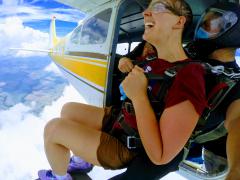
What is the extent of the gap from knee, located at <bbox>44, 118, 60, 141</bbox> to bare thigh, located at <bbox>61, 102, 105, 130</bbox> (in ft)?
0.51

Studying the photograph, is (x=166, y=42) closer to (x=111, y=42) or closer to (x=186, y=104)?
(x=186, y=104)

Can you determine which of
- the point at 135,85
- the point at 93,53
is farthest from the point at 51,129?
the point at 93,53

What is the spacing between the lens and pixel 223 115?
1.23 meters

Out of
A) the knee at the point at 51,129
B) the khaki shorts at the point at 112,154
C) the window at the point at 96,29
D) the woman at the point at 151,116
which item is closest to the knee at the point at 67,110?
the woman at the point at 151,116

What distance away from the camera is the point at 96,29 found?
123 inches

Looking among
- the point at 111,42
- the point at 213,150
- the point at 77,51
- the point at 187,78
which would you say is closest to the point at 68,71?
the point at 77,51

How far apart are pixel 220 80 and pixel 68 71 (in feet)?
10.4

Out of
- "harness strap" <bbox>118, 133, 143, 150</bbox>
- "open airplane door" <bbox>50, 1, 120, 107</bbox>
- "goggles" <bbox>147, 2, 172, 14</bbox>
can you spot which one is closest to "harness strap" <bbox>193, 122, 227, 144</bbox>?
"harness strap" <bbox>118, 133, 143, 150</bbox>

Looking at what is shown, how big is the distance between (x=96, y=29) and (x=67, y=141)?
6.77 feet

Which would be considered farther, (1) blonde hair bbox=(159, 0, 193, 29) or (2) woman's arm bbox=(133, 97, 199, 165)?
(1) blonde hair bbox=(159, 0, 193, 29)

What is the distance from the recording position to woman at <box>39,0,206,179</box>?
0.94 m

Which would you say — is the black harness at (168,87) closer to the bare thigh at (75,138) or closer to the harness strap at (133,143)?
the harness strap at (133,143)

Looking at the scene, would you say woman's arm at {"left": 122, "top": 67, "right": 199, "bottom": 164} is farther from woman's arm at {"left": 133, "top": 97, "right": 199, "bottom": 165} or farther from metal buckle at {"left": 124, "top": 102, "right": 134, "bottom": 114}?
metal buckle at {"left": 124, "top": 102, "right": 134, "bottom": 114}

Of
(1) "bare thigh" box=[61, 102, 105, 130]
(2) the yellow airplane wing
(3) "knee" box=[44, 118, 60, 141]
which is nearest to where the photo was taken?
(3) "knee" box=[44, 118, 60, 141]
